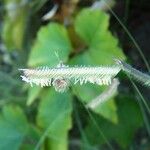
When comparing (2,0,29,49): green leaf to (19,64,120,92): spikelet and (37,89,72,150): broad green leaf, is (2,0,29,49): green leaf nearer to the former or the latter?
(37,89,72,150): broad green leaf

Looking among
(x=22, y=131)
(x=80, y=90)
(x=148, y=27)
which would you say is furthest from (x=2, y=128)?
(x=148, y=27)

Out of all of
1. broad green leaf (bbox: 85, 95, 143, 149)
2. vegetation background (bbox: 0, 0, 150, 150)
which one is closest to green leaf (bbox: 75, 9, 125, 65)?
vegetation background (bbox: 0, 0, 150, 150)

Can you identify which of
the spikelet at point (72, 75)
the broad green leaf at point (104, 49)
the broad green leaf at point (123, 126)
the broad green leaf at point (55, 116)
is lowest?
the broad green leaf at point (123, 126)

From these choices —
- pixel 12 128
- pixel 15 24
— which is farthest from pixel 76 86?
pixel 15 24

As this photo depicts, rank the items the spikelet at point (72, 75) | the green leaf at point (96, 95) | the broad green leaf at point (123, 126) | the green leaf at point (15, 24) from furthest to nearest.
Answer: the green leaf at point (15, 24) → the broad green leaf at point (123, 126) → the green leaf at point (96, 95) → the spikelet at point (72, 75)

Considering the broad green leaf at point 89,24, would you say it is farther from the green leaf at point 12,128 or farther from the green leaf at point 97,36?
the green leaf at point 12,128

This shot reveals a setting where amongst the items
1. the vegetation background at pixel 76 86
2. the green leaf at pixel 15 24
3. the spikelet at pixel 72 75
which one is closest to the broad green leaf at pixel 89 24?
the vegetation background at pixel 76 86

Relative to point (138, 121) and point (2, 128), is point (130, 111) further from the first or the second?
point (2, 128)

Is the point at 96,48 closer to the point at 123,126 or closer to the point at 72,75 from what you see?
the point at 123,126
